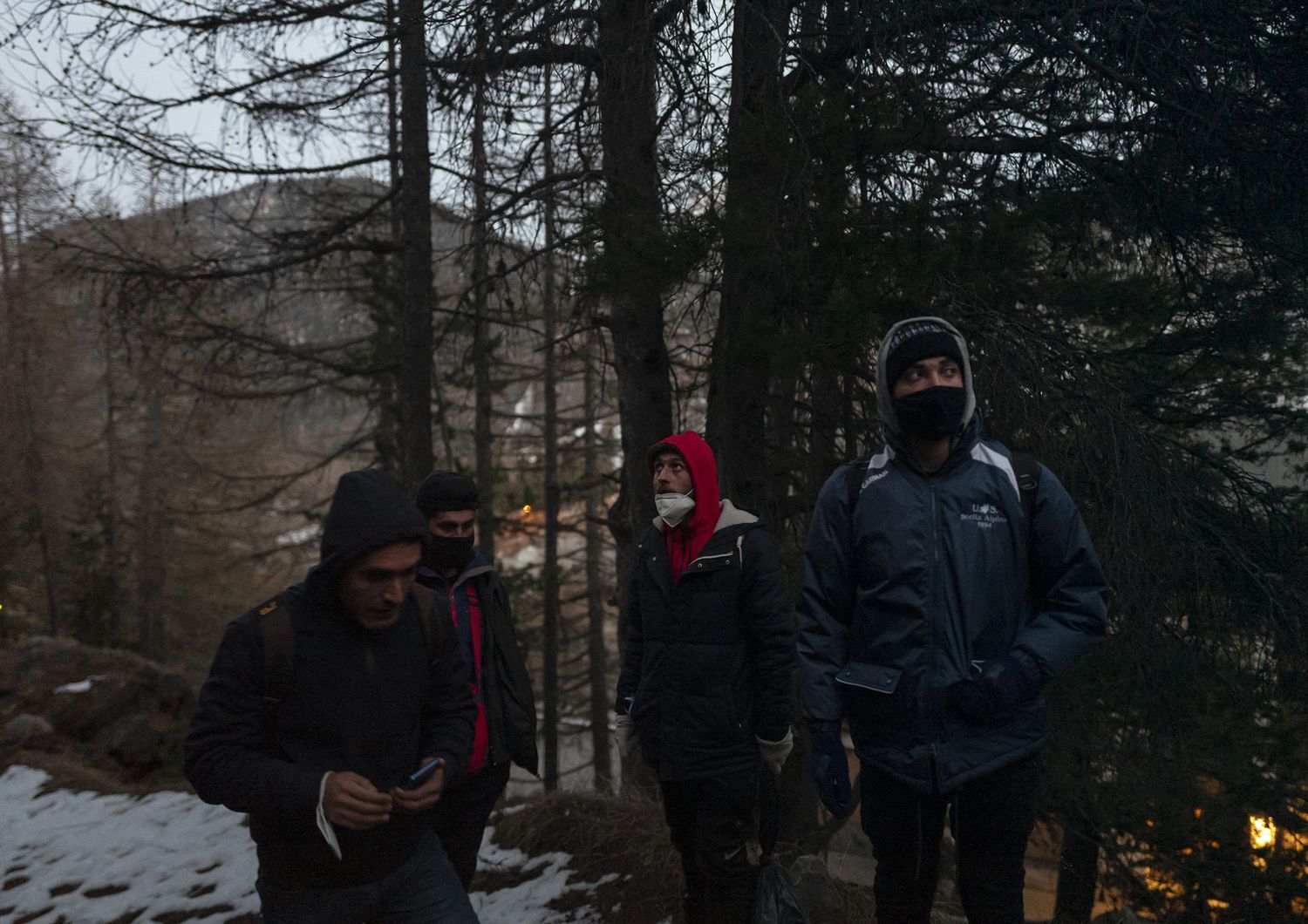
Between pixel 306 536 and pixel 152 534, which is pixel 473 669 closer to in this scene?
pixel 152 534

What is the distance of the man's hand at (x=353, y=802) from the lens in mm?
2252

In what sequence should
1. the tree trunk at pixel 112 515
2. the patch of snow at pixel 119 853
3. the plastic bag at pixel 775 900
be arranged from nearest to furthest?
the plastic bag at pixel 775 900 < the patch of snow at pixel 119 853 < the tree trunk at pixel 112 515

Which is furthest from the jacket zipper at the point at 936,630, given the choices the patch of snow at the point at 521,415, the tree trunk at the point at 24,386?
the tree trunk at the point at 24,386

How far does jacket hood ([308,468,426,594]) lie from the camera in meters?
2.38

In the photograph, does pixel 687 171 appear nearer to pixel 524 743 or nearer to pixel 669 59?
pixel 669 59

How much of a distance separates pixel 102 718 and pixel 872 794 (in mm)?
9026

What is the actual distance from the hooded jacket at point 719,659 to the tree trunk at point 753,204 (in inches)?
68.9

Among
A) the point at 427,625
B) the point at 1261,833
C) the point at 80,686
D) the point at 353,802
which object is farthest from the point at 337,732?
the point at 80,686

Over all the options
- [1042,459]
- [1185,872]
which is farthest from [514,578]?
[1042,459]

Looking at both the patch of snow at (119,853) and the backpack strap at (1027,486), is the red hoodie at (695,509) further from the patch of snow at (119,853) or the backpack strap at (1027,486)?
the patch of snow at (119,853)

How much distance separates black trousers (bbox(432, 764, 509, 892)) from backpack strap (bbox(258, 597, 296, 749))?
1382 mm

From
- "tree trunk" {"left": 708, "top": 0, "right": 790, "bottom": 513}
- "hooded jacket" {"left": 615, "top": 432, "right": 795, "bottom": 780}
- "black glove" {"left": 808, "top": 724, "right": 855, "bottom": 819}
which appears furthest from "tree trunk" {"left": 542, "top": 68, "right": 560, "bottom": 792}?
"black glove" {"left": 808, "top": 724, "right": 855, "bottom": 819}

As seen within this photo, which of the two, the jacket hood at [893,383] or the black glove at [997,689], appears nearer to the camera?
the black glove at [997,689]

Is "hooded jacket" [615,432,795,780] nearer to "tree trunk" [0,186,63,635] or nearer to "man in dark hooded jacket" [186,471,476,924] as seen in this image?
"man in dark hooded jacket" [186,471,476,924]
